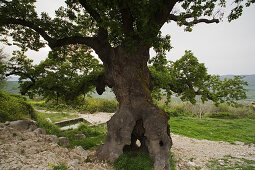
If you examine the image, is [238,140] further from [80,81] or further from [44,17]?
[44,17]

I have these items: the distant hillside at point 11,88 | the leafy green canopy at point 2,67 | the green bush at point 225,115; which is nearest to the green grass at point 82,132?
the distant hillside at point 11,88

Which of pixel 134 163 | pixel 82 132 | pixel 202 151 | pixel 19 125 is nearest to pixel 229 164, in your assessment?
pixel 202 151

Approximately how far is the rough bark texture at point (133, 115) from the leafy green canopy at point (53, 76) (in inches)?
92.0

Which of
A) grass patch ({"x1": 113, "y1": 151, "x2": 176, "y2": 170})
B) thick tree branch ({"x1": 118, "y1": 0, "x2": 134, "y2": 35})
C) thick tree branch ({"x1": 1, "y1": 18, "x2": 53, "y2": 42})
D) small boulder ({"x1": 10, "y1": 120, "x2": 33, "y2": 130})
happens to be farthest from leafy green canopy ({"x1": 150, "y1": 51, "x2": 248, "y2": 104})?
small boulder ({"x1": 10, "y1": 120, "x2": 33, "y2": 130})

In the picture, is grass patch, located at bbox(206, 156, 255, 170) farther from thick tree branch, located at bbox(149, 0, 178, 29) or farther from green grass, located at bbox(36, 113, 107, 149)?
thick tree branch, located at bbox(149, 0, 178, 29)

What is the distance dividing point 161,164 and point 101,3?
5.13m

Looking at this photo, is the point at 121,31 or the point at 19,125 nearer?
the point at 121,31

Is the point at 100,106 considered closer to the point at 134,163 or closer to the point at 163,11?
the point at 134,163

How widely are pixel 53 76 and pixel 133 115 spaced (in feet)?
17.7

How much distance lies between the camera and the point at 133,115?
478cm

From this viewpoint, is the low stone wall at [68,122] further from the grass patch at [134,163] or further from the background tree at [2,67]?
the grass patch at [134,163]

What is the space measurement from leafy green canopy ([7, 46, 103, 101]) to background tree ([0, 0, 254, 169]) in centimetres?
152

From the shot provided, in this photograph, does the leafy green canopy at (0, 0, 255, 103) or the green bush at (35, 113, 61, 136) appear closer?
the leafy green canopy at (0, 0, 255, 103)

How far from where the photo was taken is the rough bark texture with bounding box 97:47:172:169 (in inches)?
171
